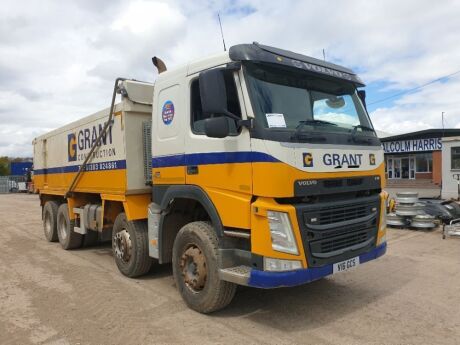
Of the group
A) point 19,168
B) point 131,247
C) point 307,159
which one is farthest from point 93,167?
point 19,168

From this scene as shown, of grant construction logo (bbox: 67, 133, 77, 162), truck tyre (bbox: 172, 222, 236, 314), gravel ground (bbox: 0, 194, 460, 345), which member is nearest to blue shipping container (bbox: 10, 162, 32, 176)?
grant construction logo (bbox: 67, 133, 77, 162)

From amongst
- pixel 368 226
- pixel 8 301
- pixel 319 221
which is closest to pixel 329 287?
pixel 368 226

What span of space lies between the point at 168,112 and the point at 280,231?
224cm

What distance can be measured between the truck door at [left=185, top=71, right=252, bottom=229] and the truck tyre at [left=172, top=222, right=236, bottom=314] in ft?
1.23

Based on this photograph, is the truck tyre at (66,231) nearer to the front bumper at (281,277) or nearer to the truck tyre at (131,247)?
the truck tyre at (131,247)

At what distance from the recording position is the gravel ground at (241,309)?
13.7 ft

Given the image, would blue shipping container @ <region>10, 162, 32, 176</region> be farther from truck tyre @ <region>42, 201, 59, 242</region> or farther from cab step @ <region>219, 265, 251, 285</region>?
cab step @ <region>219, 265, 251, 285</region>

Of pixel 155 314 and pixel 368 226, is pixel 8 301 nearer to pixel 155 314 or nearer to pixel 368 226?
pixel 155 314

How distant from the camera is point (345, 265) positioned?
4.48 metres

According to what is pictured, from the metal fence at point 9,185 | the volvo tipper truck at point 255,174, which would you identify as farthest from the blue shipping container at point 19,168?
the volvo tipper truck at point 255,174

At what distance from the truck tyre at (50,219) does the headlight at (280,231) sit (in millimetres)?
7343

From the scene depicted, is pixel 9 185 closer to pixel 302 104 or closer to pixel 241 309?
pixel 241 309

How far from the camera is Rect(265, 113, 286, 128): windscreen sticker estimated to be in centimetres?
413

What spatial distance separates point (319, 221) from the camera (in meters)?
4.22
